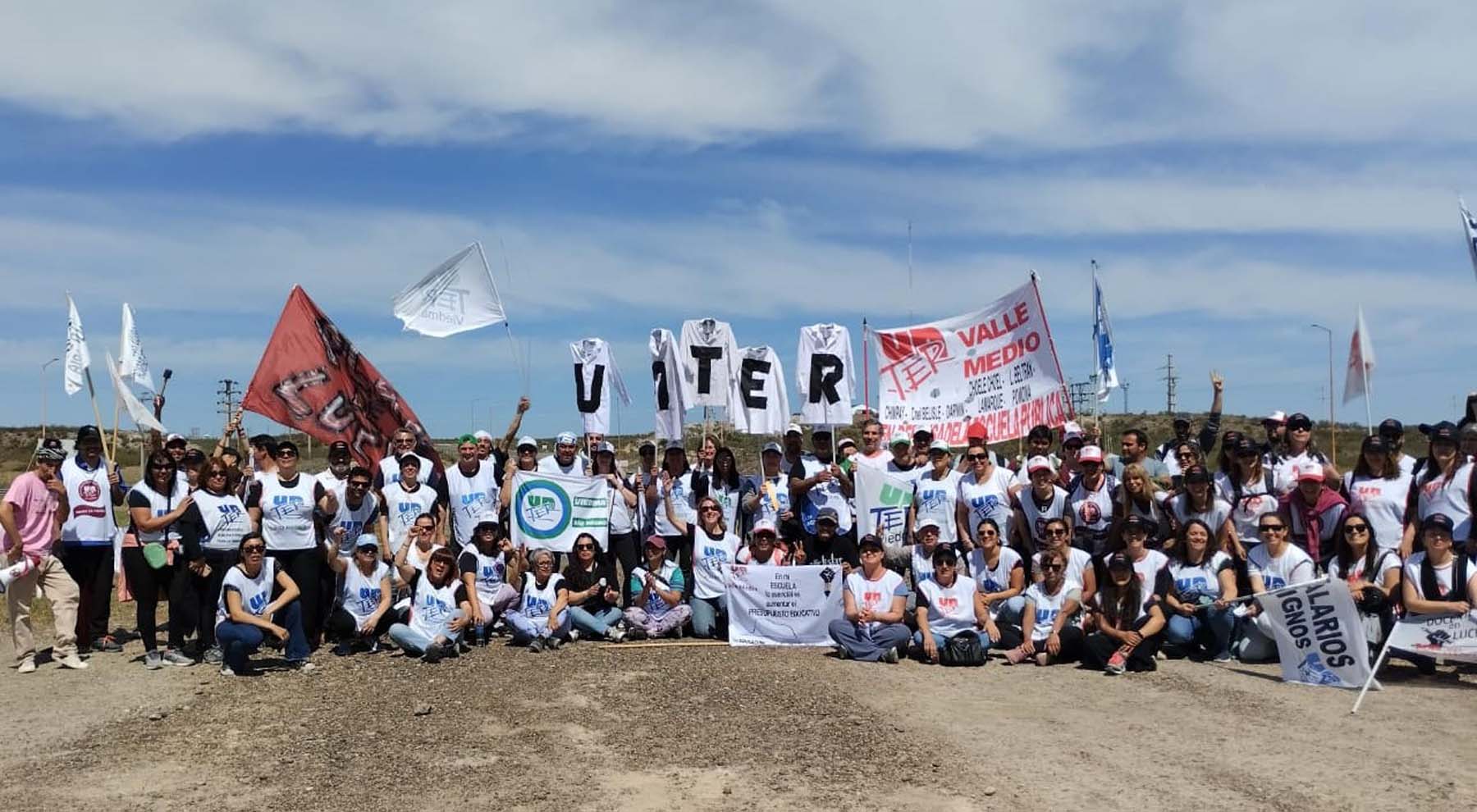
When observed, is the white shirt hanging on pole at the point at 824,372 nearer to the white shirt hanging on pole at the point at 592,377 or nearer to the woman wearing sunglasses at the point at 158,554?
the white shirt hanging on pole at the point at 592,377

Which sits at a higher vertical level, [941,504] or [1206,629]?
[941,504]

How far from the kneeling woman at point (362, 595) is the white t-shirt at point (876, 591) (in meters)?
4.32

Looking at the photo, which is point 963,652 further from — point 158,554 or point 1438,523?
point 158,554

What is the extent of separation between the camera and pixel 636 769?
23.2 ft

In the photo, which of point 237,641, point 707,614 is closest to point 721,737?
point 707,614

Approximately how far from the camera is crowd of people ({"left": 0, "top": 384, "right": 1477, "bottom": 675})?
1024cm

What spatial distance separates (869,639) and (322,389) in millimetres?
6603

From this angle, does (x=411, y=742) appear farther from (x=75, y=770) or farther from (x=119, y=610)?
(x=119, y=610)

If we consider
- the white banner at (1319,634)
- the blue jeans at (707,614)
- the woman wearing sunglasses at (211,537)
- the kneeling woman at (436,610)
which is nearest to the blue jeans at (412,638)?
the kneeling woman at (436,610)

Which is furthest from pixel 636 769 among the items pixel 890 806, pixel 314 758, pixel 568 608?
pixel 568 608

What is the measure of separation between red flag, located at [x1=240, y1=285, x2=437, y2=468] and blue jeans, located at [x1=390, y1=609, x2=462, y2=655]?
102 inches

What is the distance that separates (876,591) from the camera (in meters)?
10.9

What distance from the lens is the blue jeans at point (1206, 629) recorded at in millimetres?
10492

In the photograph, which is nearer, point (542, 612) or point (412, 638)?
point (412, 638)
